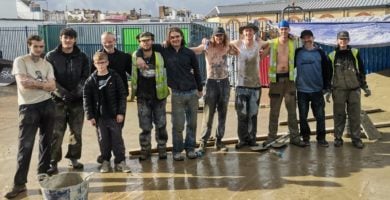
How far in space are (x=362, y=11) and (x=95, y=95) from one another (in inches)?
1856

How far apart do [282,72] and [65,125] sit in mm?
3428

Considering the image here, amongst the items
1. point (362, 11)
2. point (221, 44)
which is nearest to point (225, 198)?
point (221, 44)

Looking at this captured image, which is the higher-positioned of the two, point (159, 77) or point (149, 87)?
point (159, 77)

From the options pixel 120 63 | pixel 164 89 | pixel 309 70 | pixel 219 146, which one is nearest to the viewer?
pixel 120 63

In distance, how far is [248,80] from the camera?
7039mm

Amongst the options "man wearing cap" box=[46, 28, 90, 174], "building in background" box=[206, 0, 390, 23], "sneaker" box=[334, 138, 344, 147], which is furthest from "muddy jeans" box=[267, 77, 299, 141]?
"building in background" box=[206, 0, 390, 23]

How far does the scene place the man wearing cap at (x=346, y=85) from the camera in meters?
7.08

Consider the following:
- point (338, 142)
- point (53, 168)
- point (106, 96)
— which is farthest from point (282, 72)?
point (53, 168)

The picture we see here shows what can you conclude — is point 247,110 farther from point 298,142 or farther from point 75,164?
point 75,164

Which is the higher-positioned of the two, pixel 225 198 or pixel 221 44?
pixel 221 44

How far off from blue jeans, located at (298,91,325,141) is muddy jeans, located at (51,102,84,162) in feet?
11.5

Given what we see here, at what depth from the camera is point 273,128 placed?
7.41 meters

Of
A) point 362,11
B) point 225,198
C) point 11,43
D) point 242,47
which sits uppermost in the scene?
point 362,11

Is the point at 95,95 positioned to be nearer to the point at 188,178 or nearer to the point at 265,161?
the point at 188,178
